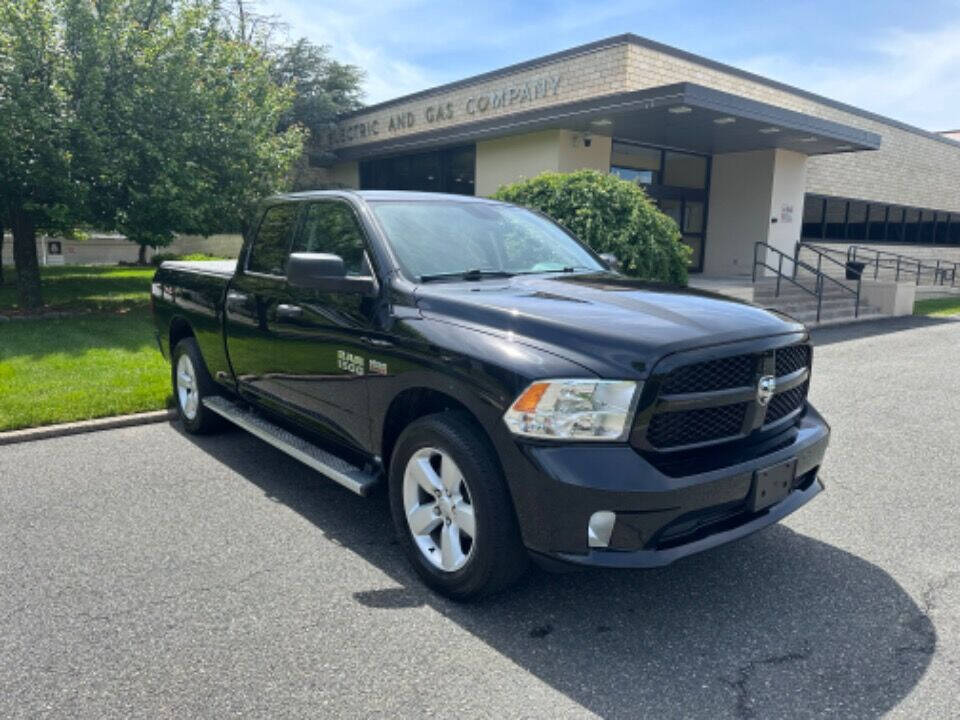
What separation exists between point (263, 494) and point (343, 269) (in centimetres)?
179

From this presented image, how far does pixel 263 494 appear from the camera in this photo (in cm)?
472

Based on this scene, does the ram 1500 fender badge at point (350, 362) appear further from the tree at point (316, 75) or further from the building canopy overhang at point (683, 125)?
the tree at point (316, 75)

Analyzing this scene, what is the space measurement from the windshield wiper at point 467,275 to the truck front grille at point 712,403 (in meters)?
1.40

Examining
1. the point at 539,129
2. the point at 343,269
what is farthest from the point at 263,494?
the point at 539,129

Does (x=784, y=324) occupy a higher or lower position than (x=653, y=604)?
higher

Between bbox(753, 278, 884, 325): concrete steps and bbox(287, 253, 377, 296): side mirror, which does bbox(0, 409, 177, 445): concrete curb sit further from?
bbox(753, 278, 884, 325): concrete steps

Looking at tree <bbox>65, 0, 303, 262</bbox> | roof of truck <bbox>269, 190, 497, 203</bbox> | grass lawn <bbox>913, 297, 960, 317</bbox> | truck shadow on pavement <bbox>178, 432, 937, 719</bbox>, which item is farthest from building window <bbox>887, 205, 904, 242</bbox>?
truck shadow on pavement <bbox>178, 432, 937, 719</bbox>

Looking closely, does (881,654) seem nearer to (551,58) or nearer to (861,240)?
(551,58)

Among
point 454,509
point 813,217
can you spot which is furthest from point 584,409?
point 813,217

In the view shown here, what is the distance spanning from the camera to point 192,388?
595 centimetres

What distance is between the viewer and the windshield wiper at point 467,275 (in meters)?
3.85

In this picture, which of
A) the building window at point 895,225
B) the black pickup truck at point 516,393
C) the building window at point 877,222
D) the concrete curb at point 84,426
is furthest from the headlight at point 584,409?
the building window at point 895,225

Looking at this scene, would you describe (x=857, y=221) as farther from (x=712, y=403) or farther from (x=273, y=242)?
(x=712, y=403)

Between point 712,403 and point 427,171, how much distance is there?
18.6 meters
